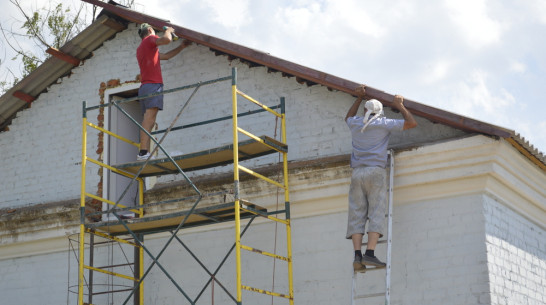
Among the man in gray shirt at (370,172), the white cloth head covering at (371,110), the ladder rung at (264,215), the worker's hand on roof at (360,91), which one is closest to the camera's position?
the man in gray shirt at (370,172)

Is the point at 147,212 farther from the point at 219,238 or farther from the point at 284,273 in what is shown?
the point at 284,273

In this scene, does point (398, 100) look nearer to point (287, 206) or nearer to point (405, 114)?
point (405, 114)

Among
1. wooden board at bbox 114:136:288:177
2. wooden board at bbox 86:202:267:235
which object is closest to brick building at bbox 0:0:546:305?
wooden board at bbox 114:136:288:177

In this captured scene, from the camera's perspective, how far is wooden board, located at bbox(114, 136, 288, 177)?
11.2 metres

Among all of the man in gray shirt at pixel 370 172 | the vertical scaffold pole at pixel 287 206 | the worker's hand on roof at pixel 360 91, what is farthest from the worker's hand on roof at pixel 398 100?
the vertical scaffold pole at pixel 287 206

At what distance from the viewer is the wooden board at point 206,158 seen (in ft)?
36.9

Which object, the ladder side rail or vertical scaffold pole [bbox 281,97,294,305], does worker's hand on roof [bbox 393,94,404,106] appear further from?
vertical scaffold pole [bbox 281,97,294,305]

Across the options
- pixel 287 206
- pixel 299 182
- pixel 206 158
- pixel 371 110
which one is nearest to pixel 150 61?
pixel 206 158

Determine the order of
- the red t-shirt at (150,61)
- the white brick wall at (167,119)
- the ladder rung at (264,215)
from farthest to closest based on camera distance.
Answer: the red t-shirt at (150,61), the white brick wall at (167,119), the ladder rung at (264,215)

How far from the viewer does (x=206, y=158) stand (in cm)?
1164

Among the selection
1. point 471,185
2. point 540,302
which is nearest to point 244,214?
point 471,185

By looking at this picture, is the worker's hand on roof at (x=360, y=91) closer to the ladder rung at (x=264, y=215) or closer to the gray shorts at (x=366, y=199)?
the gray shorts at (x=366, y=199)

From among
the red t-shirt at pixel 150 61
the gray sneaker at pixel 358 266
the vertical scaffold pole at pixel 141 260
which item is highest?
the red t-shirt at pixel 150 61

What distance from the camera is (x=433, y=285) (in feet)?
35.7
